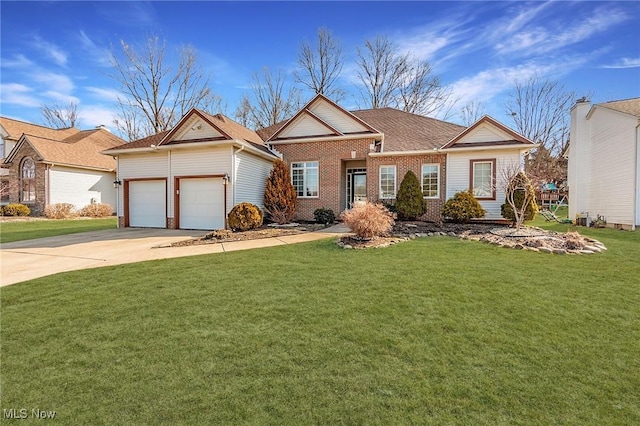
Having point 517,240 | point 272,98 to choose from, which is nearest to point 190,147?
point 517,240

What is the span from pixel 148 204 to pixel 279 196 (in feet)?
20.7

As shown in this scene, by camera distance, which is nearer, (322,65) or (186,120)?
(186,120)

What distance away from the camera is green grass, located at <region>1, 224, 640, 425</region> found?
2420 mm

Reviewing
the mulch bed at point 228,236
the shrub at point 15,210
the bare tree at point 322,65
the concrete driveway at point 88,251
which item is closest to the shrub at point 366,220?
the concrete driveway at point 88,251


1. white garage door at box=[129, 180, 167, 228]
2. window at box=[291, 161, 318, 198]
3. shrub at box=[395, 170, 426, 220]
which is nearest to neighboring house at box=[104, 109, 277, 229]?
white garage door at box=[129, 180, 167, 228]

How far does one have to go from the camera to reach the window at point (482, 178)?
13.5 metres

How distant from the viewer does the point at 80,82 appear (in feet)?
55.4

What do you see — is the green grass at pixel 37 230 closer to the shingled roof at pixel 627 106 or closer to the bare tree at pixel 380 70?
the bare tree at pixel 380 70

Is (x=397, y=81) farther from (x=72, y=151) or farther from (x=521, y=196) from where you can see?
(x=72, y=151)

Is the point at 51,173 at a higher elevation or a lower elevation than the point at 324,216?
higher

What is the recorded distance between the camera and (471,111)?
1244 inches

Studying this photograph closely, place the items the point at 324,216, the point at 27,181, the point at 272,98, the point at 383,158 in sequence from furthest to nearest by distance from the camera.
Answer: the point at 272,98 → the point at 27,181 → the point at 383,158 → the point at 324,216

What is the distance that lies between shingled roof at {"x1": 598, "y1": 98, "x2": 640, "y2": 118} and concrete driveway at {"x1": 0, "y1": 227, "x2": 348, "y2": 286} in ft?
48.3

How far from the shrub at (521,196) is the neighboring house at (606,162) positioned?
4.74 m
